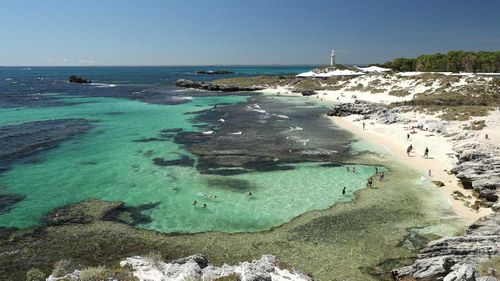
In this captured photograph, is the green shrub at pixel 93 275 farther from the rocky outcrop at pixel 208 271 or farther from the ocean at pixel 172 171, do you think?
the ocean at pixel 172 171

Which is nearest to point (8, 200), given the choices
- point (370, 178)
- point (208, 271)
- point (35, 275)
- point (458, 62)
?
point (35, 275)

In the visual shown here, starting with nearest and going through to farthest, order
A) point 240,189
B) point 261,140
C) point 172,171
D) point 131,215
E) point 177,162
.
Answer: point 131,215 → point 240,189 → point 172,171 → point 177,162 → point 261,140

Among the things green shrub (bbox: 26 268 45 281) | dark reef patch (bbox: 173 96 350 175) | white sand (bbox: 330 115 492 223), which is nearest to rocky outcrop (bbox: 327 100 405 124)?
white sand (bbox: 330 115 492 223)

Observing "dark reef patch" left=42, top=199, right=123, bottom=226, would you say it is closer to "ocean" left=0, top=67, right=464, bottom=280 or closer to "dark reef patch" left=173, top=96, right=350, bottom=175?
"ocean" left=0, top=67, right=464, bottom=280

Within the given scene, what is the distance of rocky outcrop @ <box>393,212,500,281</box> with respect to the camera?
1812 centimetres

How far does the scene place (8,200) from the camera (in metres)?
30.7

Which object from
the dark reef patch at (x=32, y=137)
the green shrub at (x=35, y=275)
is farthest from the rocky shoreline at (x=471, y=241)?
the dark reef patch at (x=32, y=137)

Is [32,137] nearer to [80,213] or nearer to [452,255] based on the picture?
[80,213]

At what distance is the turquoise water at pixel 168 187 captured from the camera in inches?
1091

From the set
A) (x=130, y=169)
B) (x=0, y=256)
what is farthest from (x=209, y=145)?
(x=0, y=256)

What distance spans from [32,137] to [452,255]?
56401mm

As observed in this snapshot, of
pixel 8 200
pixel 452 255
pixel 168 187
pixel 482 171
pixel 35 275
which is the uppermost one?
pixel 482 171

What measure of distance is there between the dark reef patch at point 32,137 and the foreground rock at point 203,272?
30416mm

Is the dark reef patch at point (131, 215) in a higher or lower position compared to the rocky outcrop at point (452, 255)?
lower
